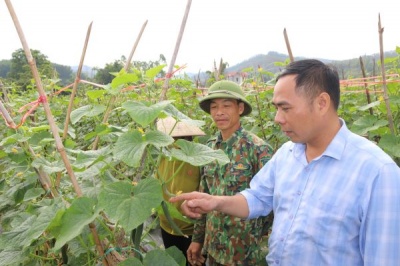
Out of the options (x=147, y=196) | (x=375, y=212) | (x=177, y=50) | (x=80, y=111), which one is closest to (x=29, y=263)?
(x=80, y=111)

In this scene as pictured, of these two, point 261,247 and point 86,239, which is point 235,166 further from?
point 86,239

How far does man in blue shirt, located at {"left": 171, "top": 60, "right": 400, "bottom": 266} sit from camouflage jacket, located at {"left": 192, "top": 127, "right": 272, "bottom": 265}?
56cm

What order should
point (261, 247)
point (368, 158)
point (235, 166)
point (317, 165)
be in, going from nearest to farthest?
point (368, 158), point (317, 165), point (235, 166), point (261, 247)

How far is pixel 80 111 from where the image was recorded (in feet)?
5.18

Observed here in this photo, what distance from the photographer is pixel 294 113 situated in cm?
128

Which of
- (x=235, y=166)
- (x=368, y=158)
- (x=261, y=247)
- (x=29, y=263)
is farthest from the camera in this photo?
(x=261, y=247)

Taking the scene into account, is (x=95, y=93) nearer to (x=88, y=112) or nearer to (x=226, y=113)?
(x=88, y=112)

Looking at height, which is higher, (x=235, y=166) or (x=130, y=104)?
(x=130, y=104)

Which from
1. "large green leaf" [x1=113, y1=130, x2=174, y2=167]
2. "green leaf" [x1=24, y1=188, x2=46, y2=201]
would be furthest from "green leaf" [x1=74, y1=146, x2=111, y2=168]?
"green leaf" [x1=24, y1=188, x2=46, y2=201]

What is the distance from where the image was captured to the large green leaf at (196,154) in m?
1.19

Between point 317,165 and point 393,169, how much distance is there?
10.5 inches

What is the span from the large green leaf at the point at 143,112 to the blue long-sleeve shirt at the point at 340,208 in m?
0.62

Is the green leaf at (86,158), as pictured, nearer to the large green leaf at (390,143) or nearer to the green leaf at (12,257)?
the green leaf at (12,257)

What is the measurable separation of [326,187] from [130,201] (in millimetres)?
678
